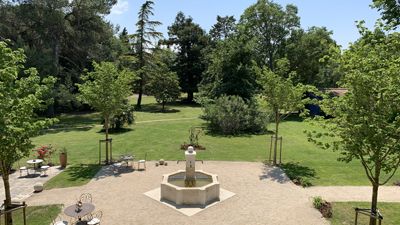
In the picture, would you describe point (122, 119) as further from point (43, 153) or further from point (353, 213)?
point (353, 213)

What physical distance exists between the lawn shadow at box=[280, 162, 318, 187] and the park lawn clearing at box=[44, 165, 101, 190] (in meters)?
10.7

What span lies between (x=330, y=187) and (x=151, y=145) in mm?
13569

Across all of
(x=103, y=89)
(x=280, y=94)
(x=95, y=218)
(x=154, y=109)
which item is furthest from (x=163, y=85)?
(x=95, y=218)

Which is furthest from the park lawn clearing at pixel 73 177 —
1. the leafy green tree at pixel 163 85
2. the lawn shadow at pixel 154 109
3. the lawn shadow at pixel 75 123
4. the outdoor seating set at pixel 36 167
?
the leafy green tree at pixel 163 85

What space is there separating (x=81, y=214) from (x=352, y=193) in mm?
11800

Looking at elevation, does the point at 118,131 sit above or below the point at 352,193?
above

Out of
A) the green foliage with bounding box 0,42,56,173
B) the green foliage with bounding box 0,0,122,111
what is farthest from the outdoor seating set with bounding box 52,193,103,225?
the green foliage with bounding box 0,0,122,111

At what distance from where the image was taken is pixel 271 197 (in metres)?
14.7

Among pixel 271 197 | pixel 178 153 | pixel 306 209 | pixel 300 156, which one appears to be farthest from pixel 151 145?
pixel 306 209

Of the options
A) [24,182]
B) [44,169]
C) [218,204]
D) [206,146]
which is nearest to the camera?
[218,204]

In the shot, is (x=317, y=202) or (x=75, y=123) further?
(x=75, y=123)

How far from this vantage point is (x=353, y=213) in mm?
12945

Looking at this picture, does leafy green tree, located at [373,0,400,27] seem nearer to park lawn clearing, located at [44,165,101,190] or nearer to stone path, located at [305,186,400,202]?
stone path, located at [305,186,400,202]

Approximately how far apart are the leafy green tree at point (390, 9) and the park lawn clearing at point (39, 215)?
13798mm
